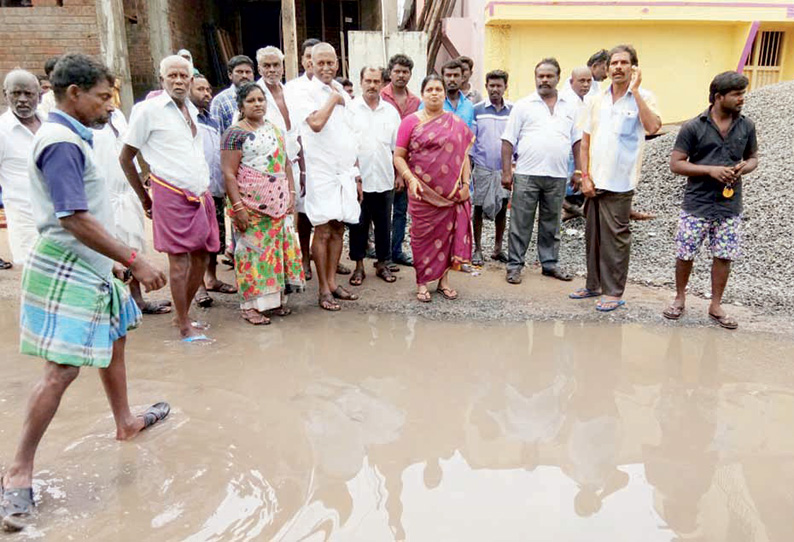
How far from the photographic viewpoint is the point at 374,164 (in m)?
5.30

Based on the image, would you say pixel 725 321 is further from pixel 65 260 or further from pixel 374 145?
pixel 65 260

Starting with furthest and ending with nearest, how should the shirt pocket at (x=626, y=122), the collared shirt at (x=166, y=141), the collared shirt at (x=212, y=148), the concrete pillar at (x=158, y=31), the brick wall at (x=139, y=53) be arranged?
the brick wall at (x=139, y=53) → the concrete pillar at (x=158, y=31) → the collared shirt at (x=212, y=148) → the shirt pocket at (x=626, y=122) → the collared shirt at (x=166, y=141)

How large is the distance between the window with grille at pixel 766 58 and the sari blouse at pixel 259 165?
12.0 meters

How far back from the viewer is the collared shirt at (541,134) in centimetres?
538

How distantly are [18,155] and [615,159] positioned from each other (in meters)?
4.39

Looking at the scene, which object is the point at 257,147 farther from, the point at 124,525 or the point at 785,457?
the point at 785,457

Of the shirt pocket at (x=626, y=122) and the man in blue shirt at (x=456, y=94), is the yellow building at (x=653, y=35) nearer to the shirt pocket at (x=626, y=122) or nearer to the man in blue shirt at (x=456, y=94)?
the man in blue shirt at (x=456, y=94)

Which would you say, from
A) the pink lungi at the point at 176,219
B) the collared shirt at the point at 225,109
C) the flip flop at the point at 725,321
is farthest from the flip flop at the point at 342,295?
the flip flop at the point at 725,321

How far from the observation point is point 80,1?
9.44 meters

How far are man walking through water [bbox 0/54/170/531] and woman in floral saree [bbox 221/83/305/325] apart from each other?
1.77 m

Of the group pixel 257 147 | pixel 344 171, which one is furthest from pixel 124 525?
pixel 344 171

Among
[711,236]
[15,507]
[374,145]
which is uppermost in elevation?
[374,145]

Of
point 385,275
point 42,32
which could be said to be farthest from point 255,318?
point 42,32

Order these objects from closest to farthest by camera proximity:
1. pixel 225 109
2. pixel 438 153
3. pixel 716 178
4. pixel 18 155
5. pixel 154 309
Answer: pixel 716 178 < pixel 18 155 < pixel 154 309 < pixel 438 153 < pixel 225 109
